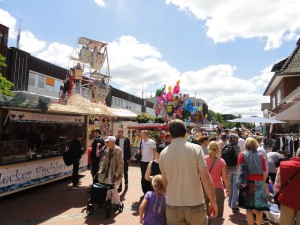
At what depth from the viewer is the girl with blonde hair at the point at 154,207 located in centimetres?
407

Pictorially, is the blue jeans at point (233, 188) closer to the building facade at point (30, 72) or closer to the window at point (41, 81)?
the building facade at point (30, 72)

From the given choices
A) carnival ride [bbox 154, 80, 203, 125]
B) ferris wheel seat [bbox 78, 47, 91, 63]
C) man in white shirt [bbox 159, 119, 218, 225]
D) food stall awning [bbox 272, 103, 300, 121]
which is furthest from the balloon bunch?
man in white shirt [bbox 159, 119, 218, 225]

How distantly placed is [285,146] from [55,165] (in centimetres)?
884

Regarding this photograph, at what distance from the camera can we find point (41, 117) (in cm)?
962

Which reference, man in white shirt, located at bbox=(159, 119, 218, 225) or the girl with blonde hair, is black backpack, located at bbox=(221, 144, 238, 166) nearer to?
the girl with blonde hair

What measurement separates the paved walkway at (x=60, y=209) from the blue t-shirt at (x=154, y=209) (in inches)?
75.1

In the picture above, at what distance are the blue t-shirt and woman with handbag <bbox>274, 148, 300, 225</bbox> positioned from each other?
5.61 ft

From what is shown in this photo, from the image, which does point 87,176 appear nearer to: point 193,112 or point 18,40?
point 193,112

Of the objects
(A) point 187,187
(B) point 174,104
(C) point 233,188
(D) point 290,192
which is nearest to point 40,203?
(C) point 233,188

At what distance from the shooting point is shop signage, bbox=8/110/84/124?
8.38 m

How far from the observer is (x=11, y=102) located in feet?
25.3

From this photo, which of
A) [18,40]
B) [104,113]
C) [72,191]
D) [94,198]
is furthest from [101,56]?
[94,198]

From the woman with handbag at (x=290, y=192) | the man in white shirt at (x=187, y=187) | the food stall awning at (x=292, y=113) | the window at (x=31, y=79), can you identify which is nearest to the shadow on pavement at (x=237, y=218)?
the woman with handbag at (x=290, y=192)

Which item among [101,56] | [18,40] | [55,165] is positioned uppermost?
[18,40]
